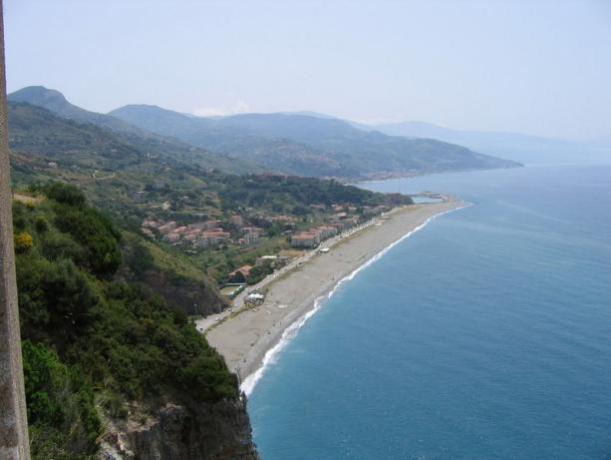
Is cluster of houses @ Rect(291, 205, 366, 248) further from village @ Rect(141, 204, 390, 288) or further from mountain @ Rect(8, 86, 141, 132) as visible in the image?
mountain @ Rect(8, 86, 141, 132)

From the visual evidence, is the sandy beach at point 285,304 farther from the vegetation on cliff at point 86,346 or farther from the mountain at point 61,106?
the mountain at point 61,106

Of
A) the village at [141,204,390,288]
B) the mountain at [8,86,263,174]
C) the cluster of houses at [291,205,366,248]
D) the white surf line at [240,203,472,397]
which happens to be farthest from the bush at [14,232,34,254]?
the mountain at [8,86,263,174]

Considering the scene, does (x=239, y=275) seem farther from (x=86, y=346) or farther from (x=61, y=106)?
(x=61, y=106)

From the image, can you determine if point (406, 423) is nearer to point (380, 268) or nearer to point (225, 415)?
point (225, 415)

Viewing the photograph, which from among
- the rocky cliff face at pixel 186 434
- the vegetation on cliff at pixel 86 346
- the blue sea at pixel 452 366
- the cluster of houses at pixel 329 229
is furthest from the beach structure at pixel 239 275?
the rocky cliff face at pixel 186 434

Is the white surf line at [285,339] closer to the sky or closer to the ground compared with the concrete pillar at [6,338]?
closer to the ground

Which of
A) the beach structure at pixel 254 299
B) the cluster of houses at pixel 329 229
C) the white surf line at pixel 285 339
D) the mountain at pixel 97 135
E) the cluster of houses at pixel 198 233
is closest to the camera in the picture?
the white surf line at pixel 285 339

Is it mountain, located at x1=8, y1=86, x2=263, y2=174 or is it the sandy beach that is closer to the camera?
the sandy beach
